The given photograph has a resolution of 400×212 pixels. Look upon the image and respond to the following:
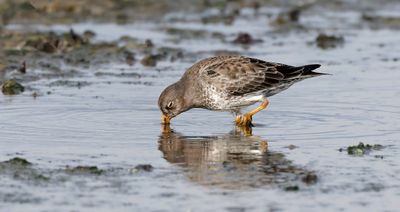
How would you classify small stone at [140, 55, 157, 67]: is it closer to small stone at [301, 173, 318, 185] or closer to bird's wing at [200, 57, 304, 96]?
bird's wing at [200, 57, 304, 96]

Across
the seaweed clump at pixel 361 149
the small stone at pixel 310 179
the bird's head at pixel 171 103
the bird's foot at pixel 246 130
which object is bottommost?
the small stone at pixel 310 179

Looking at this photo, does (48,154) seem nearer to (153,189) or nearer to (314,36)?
(153,189)

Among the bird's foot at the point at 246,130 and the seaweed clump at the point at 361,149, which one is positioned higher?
the bird's foot at the point at 246,130

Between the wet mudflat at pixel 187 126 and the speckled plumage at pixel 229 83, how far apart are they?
1.05 feet

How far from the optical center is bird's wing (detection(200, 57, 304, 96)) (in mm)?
13508

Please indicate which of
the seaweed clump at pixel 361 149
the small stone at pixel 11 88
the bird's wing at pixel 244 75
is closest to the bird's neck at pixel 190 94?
the bird's wing at pixel 244 75

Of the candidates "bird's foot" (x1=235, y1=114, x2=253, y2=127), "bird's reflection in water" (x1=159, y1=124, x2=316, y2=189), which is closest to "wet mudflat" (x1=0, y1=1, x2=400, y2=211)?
"bird's reflection in water" (x1=159, y1=124, x2=316, y2=189)

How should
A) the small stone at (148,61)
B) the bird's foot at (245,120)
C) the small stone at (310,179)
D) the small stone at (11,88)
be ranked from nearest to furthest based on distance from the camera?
1. the small stone at (310,179)
2. the bird's foot at (245,120)
3. the small stone at (11,88)
4. the small stone at (148,61)

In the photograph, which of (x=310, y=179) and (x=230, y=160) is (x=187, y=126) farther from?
(x=310, y=179)

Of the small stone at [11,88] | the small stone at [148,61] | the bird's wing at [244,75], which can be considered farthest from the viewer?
the small stone at [148,61]

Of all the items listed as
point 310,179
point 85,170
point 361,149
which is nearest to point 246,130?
point 361,149

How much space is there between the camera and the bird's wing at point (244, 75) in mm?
13508

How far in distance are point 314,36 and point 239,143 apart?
9823 millimetres

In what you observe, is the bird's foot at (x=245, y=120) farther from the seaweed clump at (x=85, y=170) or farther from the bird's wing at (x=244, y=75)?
the seaweed clump at (x=85, y=170)
